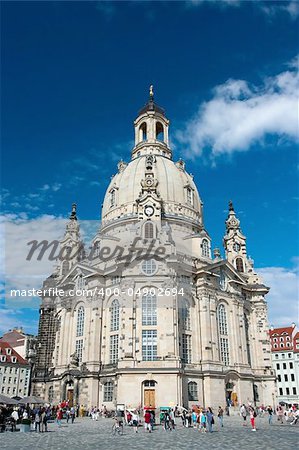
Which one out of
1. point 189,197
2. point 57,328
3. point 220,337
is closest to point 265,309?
point 220,337

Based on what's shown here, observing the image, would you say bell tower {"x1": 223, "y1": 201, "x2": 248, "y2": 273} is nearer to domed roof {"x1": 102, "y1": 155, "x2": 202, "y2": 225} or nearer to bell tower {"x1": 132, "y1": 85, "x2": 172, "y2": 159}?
domed roof {"x1": 102, "y1": 155, "x2": 202, "y2": 225}

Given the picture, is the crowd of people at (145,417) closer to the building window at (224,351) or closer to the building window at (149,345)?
the building window at (149,345)

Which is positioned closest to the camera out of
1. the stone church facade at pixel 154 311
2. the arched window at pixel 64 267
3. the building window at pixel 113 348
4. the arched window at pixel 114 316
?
the stone church facade at pixel 154 311

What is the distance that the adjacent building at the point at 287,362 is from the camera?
8181 centimetres

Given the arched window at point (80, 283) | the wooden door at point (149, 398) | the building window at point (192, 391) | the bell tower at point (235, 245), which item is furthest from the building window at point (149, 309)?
the bell tower at point (235, 245)

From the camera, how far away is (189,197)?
69.0 metres

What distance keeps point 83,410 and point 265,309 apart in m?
31.9

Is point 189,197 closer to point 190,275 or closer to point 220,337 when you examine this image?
point 190,275

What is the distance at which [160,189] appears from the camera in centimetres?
6656

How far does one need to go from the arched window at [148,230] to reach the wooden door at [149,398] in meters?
20.3

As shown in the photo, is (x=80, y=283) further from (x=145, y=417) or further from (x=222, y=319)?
(x=145, y=417)

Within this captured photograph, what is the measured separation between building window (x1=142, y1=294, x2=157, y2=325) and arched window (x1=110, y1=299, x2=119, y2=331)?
4699 mm

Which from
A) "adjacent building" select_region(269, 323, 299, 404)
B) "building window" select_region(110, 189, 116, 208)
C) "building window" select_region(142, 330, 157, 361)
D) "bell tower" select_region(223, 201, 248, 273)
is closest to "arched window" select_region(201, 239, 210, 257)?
"bell tower" select_region(223, 201, 248, 273)

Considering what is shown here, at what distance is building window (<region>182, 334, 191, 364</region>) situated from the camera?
5000 centimetres
